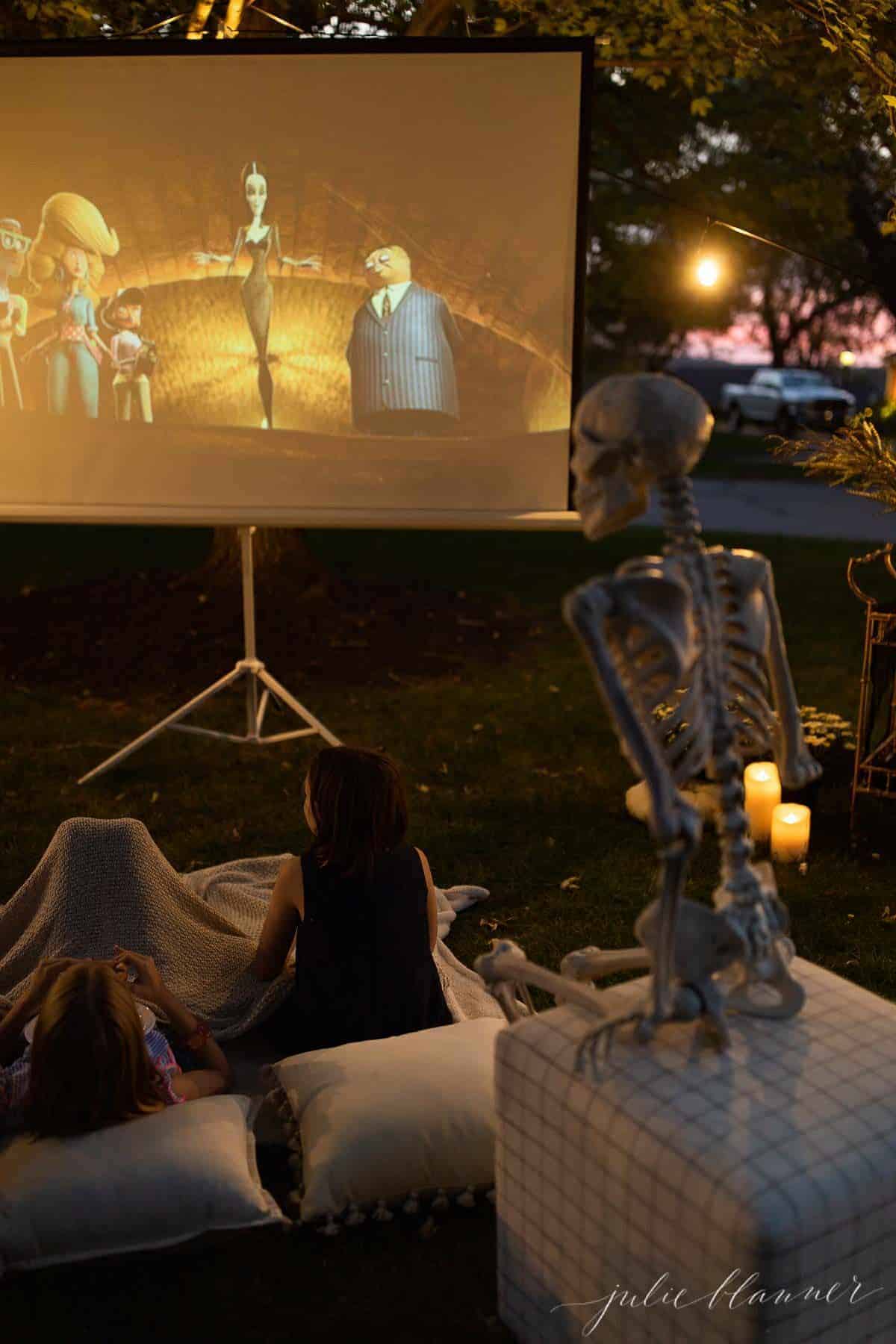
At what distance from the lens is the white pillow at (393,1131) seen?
7.98 ft

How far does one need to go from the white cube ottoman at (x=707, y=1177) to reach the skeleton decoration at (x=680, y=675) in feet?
0.23

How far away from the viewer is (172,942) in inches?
124

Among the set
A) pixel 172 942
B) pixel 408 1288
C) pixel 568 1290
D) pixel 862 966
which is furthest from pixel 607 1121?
pixel 862 966

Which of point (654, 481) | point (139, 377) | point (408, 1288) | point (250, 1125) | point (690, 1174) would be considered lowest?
point (408, 1288)

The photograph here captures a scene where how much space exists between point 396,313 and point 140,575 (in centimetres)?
360

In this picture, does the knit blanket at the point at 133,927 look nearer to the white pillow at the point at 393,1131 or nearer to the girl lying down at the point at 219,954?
the girl lying down at the point at 219,954

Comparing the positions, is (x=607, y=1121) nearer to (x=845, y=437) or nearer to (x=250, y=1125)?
(x=250, y=1125)

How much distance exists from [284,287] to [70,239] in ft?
2.69

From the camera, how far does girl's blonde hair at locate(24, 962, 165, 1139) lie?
7.47ft

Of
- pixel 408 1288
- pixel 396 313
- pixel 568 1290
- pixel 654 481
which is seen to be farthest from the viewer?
pixel 396 313

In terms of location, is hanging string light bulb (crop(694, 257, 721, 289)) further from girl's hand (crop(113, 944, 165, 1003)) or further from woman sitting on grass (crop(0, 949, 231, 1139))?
woman sitting on grass (crop(0, 949, 231, 1139))

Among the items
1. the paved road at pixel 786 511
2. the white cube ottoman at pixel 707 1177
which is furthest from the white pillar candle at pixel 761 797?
the paved road at pixel 786 511

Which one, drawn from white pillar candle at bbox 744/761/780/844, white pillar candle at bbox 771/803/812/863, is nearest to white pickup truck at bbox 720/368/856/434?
white pillar candle at bbox 744/761/780/844

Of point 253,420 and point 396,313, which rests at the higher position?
point 396,313
